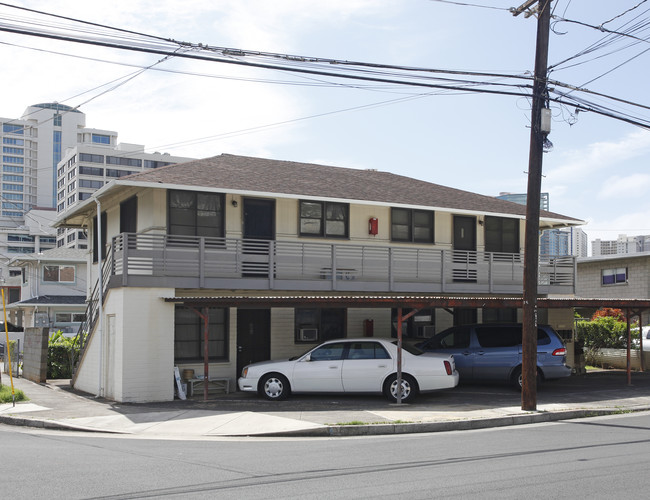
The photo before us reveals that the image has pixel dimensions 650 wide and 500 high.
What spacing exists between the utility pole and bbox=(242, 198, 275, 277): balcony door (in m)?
7.09

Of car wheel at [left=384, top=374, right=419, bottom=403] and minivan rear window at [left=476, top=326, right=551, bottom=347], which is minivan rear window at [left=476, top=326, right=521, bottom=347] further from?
car wheel at [left=384, top=374, right=419, bottom=403]

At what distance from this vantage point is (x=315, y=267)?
20.1 m

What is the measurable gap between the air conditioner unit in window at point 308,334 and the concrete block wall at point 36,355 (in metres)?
7.85

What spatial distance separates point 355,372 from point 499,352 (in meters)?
4.27

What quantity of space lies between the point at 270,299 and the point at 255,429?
4.06m

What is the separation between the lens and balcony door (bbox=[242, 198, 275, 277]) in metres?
19.1

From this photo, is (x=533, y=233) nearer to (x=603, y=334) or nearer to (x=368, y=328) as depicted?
(x=368, y=328)

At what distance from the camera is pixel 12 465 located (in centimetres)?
916

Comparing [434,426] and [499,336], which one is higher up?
[499,336]

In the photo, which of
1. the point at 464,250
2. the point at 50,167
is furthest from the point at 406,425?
the point at 50,167

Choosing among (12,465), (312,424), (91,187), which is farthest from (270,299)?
(91,187)

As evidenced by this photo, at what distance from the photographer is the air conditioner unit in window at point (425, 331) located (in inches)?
891

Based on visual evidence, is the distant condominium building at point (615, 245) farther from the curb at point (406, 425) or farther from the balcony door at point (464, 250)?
the curb at point (406, 425)

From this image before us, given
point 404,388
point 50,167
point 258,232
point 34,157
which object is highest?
point 34,157
